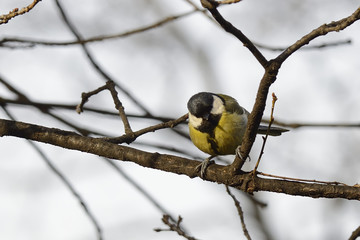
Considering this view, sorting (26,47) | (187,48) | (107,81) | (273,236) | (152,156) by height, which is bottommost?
(152,156)

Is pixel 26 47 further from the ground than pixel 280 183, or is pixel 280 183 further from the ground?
pixel 26 47

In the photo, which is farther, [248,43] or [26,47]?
[26,47]

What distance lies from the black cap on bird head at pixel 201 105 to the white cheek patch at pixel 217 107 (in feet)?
0.09

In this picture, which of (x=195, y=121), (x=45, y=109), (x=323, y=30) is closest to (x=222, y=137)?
(x=195, y=121)

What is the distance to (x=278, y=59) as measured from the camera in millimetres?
1859

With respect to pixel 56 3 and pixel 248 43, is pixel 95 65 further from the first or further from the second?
pixel 248 43

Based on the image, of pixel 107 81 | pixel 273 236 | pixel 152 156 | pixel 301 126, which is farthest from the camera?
pixel 273 236

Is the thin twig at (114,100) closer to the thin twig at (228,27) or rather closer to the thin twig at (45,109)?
the thin twig at (45,109)

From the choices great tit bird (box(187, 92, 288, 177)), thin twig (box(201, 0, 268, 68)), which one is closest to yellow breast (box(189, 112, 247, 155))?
great tit bird (box(187, 92, 288, 177))

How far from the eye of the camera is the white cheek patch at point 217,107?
10.8 feet

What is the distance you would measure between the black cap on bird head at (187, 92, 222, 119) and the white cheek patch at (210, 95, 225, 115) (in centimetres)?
3

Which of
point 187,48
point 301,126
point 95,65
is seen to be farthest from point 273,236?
point 95,65

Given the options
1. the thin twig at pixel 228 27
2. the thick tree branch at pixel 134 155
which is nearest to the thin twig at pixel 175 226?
the thick tree branch at pixel 134 155

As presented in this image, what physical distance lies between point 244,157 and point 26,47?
65.2 inches
